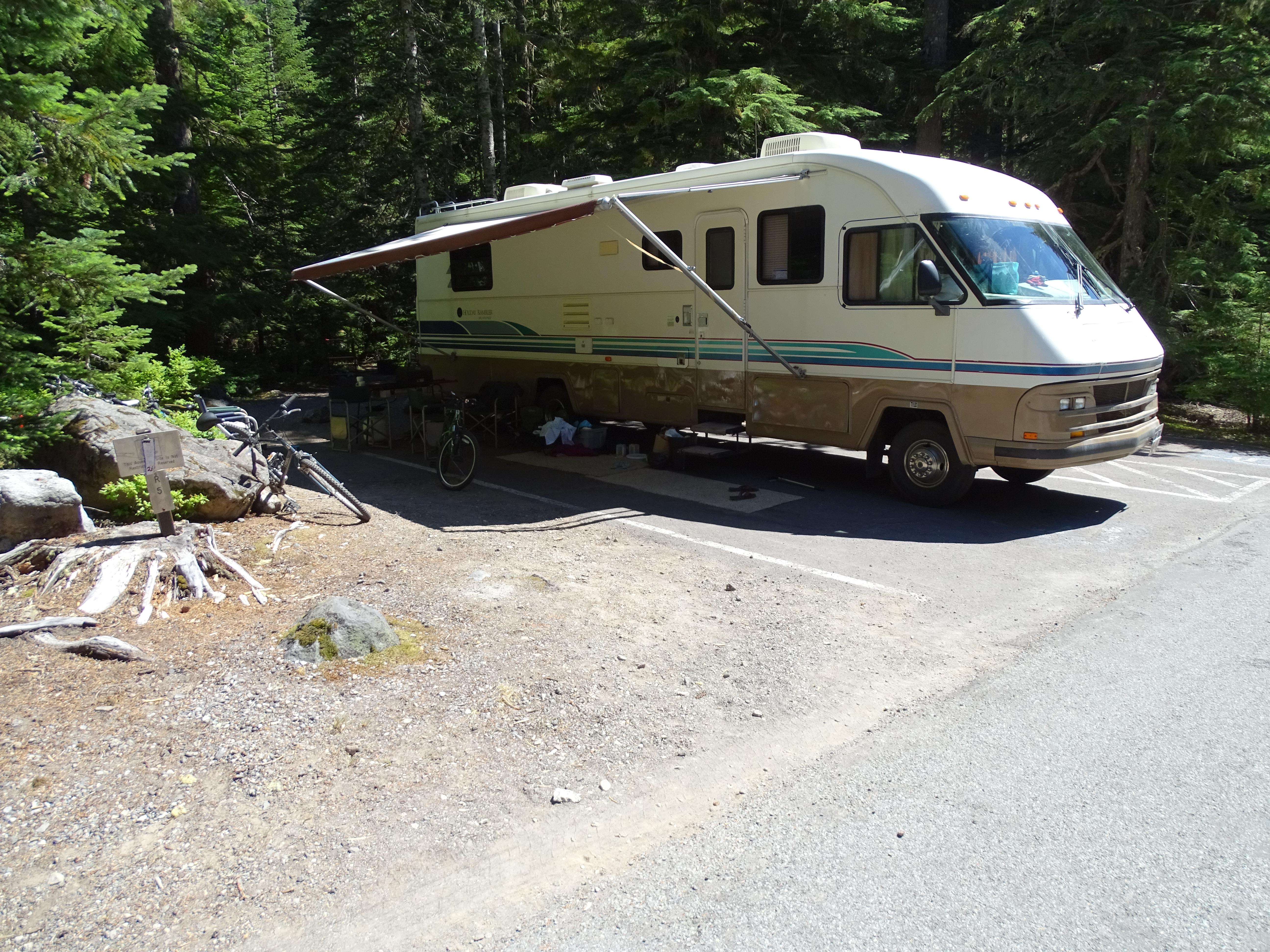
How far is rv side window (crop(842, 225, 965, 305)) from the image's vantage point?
8078 millimetres

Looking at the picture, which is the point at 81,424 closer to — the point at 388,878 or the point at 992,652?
the point at 388,878

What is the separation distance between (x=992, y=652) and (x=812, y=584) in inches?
56.4

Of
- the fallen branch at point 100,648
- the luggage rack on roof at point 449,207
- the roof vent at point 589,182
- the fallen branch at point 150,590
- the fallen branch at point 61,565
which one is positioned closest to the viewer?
the fallen branch at point 100,648

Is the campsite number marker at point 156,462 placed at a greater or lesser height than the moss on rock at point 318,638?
greater

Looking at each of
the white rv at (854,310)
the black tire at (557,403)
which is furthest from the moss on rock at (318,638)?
the black tire at (557,403)

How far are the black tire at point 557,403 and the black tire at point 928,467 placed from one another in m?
4.50

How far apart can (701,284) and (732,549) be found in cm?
300

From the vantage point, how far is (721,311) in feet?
32.4

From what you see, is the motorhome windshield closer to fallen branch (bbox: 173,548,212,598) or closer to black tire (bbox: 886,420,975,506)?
black tire (bbox: 886,420,975,506)

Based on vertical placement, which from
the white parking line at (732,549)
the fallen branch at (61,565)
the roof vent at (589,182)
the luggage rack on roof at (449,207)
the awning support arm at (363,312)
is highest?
the luggage rack on roof at (449,207)

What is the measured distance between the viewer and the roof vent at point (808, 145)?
29.7 ft

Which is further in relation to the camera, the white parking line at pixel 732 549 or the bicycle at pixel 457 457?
the bicycle at pixel 457 457

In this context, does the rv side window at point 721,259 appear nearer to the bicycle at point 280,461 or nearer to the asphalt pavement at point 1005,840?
the bicycle at point 280,461

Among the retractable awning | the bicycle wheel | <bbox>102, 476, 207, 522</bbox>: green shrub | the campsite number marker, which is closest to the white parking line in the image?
the bicycle wheel
